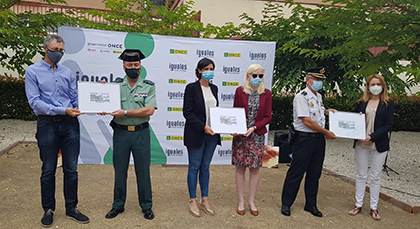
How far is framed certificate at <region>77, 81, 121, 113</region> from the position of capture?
152 inches

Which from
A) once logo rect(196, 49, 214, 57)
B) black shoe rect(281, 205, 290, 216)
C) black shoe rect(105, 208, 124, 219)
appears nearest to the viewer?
black shoe rect(105, 208, 124, 219)

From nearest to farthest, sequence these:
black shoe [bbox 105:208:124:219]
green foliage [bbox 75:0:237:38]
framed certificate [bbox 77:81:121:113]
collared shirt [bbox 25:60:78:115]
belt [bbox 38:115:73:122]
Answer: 1. collared shirt [bbox 25:60:78:115]
2. belt [bbox 38:115:73:122]
3. framed certificate [bbox 77:81:121:113]
4. black shoe [bbox 105:208:124:219]
5. green foliage [bbox 75:0:237:38]

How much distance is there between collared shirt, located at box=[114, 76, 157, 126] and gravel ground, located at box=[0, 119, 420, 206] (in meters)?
4.44

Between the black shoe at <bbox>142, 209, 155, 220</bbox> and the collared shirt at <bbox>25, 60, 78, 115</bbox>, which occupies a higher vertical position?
the collared shirt at <bbox>25, 60, 78, 115</bbox>

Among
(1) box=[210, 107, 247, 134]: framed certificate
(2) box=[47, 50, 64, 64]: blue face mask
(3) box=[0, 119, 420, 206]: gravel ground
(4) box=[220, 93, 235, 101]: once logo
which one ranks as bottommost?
(3) box=[0, 119, 420, 206]: gravel ground

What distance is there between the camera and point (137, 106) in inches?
160

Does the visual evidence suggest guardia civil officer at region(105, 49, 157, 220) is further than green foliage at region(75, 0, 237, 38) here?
No

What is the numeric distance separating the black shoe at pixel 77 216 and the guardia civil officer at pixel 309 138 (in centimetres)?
263

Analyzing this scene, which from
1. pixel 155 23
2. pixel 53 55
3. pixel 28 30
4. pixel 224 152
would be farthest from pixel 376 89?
pixel 155 23

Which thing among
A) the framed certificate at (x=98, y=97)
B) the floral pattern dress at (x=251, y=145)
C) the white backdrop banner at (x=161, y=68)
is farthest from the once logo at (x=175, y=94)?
the framed certificate at (x=98, y=97)

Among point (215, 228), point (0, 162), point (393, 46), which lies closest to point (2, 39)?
point (0, 162)

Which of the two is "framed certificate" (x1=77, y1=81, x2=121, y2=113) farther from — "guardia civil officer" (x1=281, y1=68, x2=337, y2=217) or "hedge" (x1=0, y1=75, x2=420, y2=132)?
"hedge" (x1=0, y1=75, x2=420, y2=132)

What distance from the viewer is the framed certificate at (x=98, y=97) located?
3.86 m

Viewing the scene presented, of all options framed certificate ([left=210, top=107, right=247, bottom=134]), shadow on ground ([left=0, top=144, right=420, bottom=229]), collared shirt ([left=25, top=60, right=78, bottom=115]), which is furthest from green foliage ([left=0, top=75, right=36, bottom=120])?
framed certificate ([left=210, top=107, right=247, bottom=134])
